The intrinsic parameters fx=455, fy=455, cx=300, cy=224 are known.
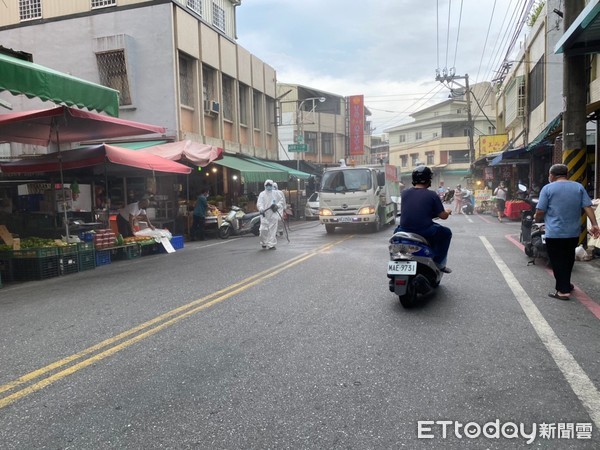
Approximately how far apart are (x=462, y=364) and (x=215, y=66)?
20.0m

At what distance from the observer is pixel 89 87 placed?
8.70m

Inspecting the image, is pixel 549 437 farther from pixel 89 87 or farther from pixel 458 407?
pixel 89 87

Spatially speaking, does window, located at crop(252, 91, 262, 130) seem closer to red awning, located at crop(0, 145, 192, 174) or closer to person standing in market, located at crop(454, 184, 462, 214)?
person standing in market, located at crop(454, 184, 462, 214)

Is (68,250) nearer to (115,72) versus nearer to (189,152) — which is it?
(189,152)

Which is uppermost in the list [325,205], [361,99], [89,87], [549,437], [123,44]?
[361,99]

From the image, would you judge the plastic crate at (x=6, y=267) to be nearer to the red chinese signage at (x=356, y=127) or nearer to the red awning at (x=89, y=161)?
the red awning at (x=89, y=161)

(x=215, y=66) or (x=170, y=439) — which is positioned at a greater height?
(x=215, y=66)

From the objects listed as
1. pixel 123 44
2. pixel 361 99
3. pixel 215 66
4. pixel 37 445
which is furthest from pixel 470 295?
pixel 361 99

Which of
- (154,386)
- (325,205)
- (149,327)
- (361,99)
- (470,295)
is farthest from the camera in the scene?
(361,99)

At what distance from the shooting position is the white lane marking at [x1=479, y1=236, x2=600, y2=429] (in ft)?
10.3

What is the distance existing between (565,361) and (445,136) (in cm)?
5373

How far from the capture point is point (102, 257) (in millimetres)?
10570

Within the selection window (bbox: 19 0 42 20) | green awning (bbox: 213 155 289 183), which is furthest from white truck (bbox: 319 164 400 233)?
window (bbox: 19 0 42 20)

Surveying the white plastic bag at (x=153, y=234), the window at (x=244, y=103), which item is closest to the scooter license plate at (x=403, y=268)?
the white plastic bag at (x=153, y=234)
